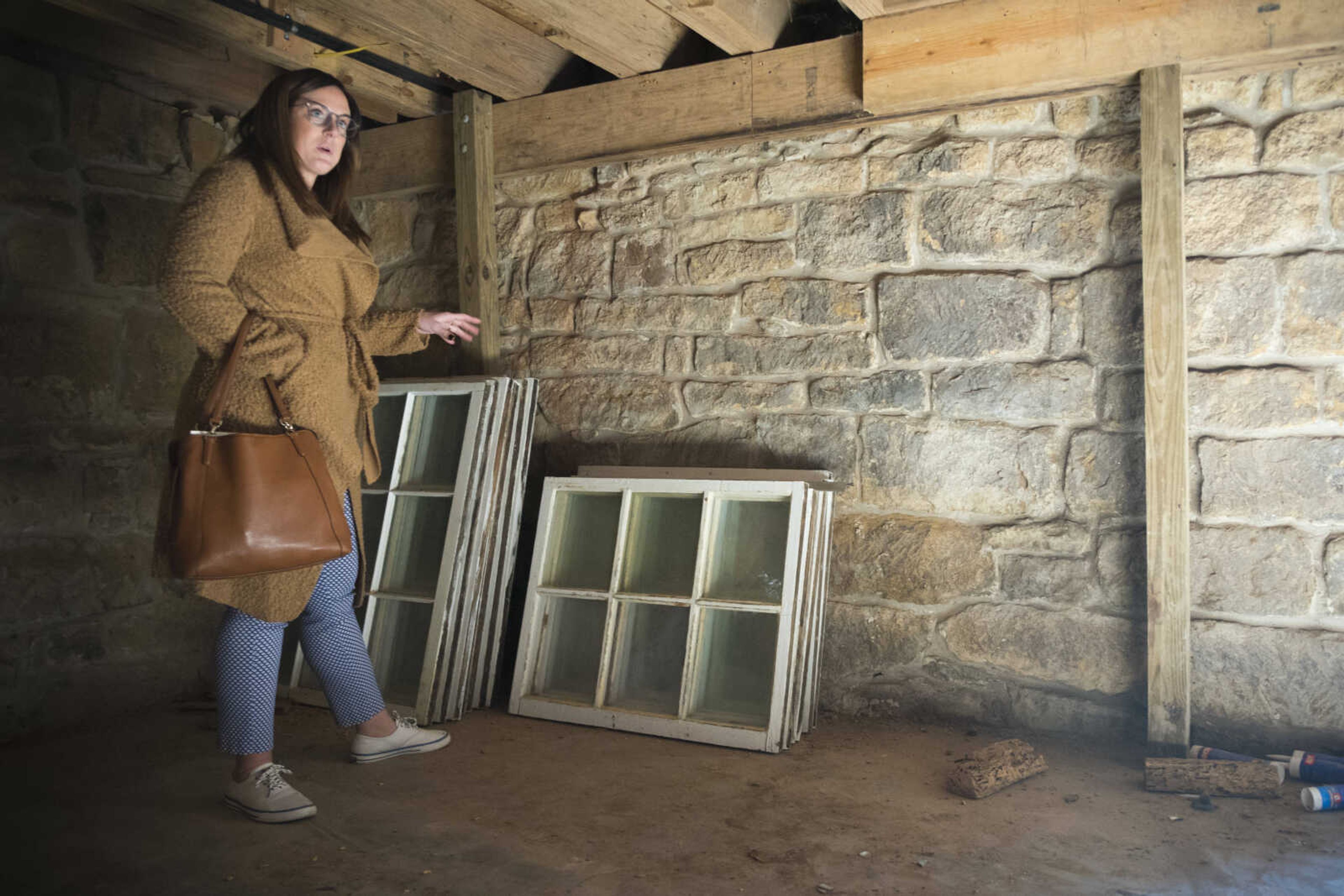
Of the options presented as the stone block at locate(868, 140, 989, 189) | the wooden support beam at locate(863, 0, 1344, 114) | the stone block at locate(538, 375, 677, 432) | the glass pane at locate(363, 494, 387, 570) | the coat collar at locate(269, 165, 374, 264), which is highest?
the wooden support beam at locate(863, 0, 1344, 114)

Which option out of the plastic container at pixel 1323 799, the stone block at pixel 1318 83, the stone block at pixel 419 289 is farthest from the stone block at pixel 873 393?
the stone block at pixel 419 289

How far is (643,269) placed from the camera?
330cm

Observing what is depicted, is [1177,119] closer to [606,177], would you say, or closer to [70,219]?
[606,177]

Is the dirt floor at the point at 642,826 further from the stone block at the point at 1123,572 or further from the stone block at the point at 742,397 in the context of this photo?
the stone block at the point at 742,397

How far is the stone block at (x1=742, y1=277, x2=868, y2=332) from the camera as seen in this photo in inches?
117

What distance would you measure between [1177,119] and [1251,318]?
0.56 meters

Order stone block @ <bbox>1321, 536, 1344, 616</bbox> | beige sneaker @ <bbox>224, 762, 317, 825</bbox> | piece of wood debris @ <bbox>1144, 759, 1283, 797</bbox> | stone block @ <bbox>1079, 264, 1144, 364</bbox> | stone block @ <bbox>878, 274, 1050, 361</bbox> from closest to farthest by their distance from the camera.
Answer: beige sneaker @ <bbox>224, 762, 317, 825</bbox>
piece of wood debris @ <bbox>1144, 759, 1283, 797</bbox>
stone block @ <bbox>1321, 536, 1344, 616</bbox>
stone block @ <bbox>1079, 264, 1144, 364</bbox>
stone block @ <bbox>878, 274, 1050, 361</bbox>

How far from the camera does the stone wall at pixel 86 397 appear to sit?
9.55 feet

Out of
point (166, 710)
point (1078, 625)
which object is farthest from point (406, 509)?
point (1078, 625)

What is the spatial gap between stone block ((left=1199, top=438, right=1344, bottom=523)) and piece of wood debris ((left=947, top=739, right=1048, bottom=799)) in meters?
0.81

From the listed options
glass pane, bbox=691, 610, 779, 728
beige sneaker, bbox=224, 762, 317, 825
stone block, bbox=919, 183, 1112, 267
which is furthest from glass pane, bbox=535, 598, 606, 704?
stone block, bbox=919, 183, 1112, 267

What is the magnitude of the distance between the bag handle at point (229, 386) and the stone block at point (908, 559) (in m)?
1.63

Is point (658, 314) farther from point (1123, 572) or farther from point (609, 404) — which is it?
point (1123, 572)

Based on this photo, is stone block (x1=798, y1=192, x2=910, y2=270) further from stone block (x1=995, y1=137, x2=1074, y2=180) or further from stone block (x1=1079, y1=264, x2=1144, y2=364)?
stone block (x1=1079, y1=264, x2=1144, y2=364)
